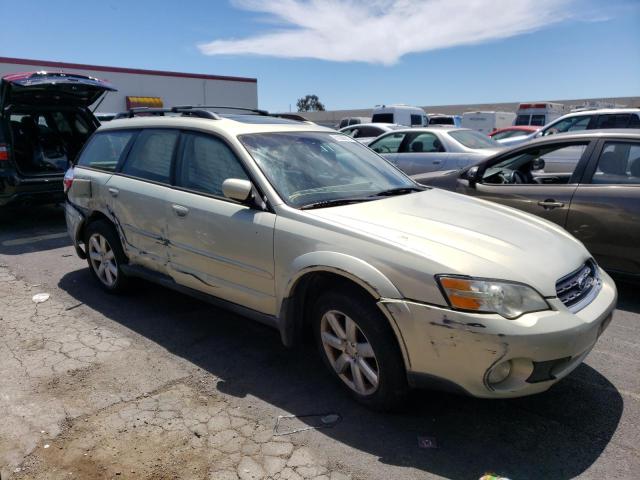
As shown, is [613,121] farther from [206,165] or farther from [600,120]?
[206,165]

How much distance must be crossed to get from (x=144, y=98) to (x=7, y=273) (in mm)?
25240

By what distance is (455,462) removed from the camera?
2.57m

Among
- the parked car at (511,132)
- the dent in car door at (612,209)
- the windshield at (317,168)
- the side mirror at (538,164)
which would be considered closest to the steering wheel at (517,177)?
the side mirror at (538,164)

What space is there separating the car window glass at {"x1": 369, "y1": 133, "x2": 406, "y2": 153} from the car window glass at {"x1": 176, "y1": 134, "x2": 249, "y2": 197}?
23.1ft

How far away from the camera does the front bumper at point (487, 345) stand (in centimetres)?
246

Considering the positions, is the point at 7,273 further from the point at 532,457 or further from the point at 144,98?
the point at 144,98

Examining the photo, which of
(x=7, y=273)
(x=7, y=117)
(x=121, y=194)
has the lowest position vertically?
(x=7, y=273)

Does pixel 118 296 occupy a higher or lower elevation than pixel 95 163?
lower

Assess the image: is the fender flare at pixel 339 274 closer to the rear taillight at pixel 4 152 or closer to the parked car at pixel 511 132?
the rear taillight at pixel 4 152

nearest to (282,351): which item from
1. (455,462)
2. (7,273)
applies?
(455,462)

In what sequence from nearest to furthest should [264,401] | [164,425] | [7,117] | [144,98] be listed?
[164,425]
[264,401]
[7,117]
[144,98]

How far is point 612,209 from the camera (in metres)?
4.54

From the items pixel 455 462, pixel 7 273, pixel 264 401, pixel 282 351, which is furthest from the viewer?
pixel 7 273

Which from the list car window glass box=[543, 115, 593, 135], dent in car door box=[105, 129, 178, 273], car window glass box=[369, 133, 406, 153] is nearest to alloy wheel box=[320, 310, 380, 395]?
dent in car door box=[105, 129, 178, 273]
